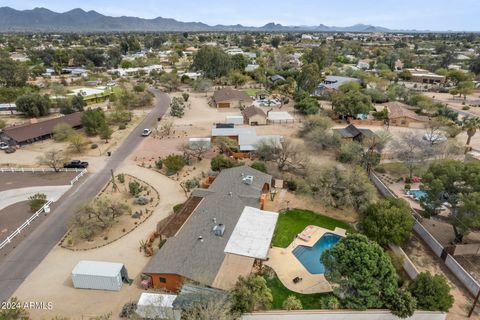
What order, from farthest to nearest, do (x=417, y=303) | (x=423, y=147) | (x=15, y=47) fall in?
(x=15, y=47) < (x=423, y=147) < (x=417, y=303)

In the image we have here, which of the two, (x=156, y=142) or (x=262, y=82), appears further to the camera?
(x=262, y=82)

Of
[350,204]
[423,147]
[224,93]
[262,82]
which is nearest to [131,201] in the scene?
[350,204]

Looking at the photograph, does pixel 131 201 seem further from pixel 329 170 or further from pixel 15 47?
pixel 15 47

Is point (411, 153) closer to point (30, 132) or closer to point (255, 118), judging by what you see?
point (255, 118)

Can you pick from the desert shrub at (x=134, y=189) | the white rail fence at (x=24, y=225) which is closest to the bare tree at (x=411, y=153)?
the desert shrub at (x=134, y=189)

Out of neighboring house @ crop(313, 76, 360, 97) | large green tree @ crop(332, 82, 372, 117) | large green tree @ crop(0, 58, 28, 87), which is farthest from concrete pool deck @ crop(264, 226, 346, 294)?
large green tree @ crop(0, 58, 28, 87)

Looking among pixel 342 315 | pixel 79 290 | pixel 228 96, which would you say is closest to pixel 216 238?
pixel 342 315

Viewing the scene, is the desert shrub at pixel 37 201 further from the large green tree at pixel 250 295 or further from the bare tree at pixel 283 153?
the bare tree at pixel 283 153
